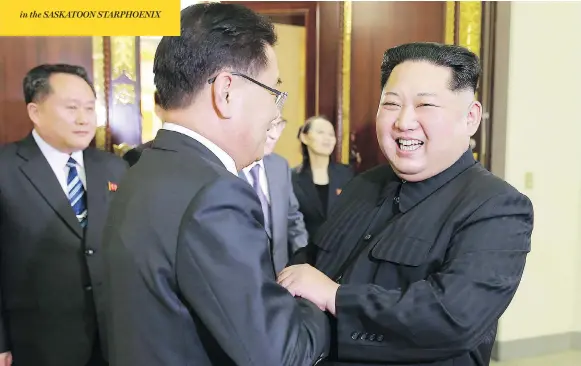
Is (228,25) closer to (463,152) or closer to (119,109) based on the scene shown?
(463,152)

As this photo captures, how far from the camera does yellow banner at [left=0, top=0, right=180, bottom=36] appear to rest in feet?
3.68

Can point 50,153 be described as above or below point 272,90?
below

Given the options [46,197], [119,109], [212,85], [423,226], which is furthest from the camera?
[119,109]

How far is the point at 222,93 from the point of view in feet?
3.27

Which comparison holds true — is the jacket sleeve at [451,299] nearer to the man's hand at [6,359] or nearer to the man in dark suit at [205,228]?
the man in dark suit at [205,228]

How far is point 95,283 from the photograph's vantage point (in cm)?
209

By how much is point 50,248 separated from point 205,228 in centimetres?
141

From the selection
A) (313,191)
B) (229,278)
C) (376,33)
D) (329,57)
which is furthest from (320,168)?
(229,278)

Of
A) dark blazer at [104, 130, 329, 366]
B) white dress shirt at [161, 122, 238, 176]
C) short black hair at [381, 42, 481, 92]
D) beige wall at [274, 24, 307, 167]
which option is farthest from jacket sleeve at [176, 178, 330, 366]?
beige wall at [274, 24, 307, 167]

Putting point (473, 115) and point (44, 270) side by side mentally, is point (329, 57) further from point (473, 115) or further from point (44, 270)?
point (473, 115)

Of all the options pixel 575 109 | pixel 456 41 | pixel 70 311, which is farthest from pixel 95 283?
pixel 575 109

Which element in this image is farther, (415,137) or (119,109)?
(119,109)

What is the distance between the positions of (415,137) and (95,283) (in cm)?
141

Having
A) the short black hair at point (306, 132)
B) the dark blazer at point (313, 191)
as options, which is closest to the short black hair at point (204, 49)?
the dark blazer at point (313, 191)
